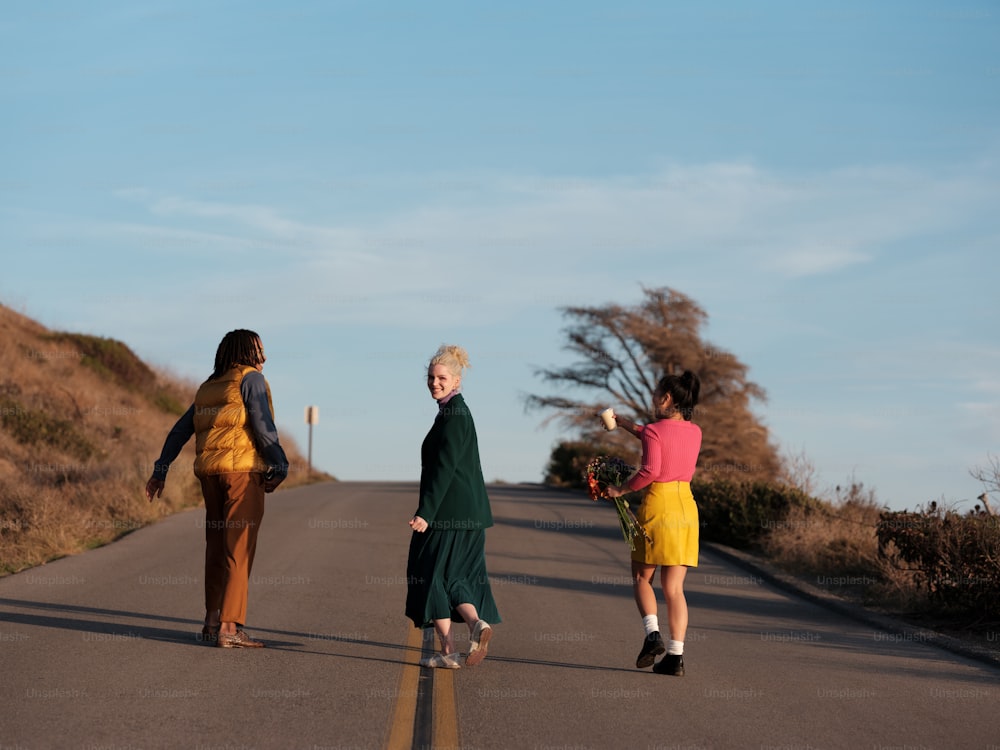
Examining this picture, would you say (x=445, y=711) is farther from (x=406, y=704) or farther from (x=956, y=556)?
(x=956, y=556)

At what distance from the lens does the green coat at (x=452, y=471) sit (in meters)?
8.60

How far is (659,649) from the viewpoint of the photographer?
8617mm

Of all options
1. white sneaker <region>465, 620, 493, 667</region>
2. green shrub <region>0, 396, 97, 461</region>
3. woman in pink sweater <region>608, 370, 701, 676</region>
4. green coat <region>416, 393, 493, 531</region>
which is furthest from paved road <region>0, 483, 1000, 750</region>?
green shrub <region>0, 396, 97, 461</region>

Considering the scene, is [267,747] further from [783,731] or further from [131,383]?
[131,383]

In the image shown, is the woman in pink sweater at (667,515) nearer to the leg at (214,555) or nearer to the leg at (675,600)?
the leg at (675,600)

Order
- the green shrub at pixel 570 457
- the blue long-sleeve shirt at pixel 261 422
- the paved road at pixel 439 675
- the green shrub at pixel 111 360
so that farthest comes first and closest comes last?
the green shrub at pixel 111 360, the green shrub at pixel 570 457, the blue long-sleeve shirt at pixel 261 422, the paved road at pixel 439 675

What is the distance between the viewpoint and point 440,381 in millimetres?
8688

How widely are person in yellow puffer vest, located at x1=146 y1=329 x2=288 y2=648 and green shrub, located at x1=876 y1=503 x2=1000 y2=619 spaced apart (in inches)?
265

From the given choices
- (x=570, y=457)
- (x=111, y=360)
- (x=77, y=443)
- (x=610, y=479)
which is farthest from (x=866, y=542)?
(x=111, y=360)

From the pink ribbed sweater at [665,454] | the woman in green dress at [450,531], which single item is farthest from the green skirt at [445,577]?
the pink ribbed sweater at [665,454]

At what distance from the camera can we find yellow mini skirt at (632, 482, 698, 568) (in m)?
8.59

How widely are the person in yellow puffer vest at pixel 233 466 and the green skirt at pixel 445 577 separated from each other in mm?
1478

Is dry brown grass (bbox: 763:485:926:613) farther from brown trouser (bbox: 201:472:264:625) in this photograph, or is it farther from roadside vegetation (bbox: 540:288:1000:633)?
brown trouser (bbox: 201:472:264:625)

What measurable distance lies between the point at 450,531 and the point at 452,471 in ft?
1.42
